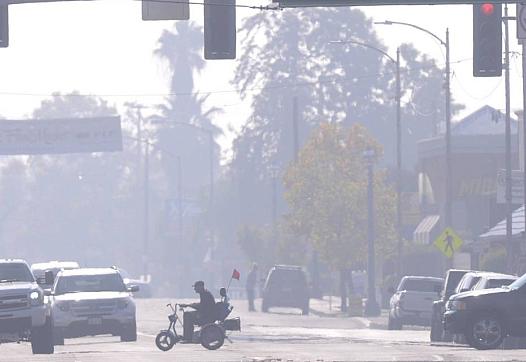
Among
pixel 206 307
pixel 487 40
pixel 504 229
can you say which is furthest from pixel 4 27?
pixel 504 229

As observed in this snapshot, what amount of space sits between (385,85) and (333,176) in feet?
167

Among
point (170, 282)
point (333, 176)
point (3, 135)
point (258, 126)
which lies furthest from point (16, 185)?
point (333, 176)

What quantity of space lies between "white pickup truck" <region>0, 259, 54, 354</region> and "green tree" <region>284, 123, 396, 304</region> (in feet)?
149

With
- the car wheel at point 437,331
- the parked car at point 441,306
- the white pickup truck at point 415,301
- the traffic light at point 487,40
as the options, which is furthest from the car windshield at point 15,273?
the white pickup truck at point 415,301

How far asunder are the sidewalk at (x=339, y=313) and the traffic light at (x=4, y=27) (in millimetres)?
29209

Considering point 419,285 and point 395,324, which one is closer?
point 419,285

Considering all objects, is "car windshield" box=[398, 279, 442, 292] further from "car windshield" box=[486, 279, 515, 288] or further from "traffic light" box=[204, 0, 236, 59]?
"traffic light" box=[204, 0, 236, 59]

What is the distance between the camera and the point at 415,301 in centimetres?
5028

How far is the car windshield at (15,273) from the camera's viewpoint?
104 feet

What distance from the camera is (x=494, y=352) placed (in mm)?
31000

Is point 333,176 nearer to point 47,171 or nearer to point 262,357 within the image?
point 262,357

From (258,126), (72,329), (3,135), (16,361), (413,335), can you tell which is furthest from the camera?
(258,126)

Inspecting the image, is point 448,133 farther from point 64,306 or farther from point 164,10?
point 164,10

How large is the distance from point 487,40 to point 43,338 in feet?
30.5
